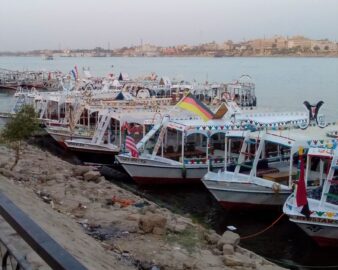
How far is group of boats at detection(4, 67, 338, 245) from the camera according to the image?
46.3ft

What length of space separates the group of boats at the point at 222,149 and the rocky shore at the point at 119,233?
2.89 meters

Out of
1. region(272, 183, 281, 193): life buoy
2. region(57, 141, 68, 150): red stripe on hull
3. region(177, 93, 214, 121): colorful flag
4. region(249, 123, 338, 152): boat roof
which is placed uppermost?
region(177, 93, 214, 121): colorful flag

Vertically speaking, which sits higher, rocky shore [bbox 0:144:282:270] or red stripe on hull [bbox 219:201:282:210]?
rocky shore [bbox 0:144:282:270]

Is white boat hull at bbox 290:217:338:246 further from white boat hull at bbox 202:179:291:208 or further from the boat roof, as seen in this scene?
white boat hull at bbox 202:179:291:208

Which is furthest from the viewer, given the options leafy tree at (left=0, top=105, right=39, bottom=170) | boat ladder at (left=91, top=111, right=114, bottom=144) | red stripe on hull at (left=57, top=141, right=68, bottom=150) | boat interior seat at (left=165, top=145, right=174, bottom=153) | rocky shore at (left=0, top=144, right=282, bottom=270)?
red stripe on hull at (left=57, top=141, right=68, bottom=150)

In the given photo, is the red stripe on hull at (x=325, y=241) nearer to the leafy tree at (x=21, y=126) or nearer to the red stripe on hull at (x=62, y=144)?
the leafy tree at (x=21, y=126)

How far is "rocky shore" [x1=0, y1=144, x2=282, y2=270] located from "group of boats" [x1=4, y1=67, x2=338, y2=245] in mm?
2894

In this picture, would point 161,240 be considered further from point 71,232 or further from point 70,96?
point 70,96

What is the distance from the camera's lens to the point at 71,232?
32.6 feet

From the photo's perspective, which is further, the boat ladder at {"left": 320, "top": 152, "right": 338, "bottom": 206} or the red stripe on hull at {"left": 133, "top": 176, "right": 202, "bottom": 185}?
the red stripe on hull at {"left": 133, "top": 176, "right": 202, "bottom": 185}

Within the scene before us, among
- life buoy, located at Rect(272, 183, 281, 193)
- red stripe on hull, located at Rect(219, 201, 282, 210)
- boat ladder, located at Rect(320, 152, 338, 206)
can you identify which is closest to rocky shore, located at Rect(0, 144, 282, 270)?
boat ladder, located at Rect(320, 152, 338, 206)

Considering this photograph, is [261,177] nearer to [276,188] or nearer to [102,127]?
[276,188]

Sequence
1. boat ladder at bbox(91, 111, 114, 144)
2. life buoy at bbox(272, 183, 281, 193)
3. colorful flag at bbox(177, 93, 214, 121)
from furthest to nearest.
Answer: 1. boat ladder at bbox(91, 111, 114, 144)
2. colorful flag at bbox(177, 93, 214, 121)
3. life buoy at bbox(272, 183, 281, 193)

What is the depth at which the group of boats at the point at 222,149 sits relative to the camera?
556 inches
